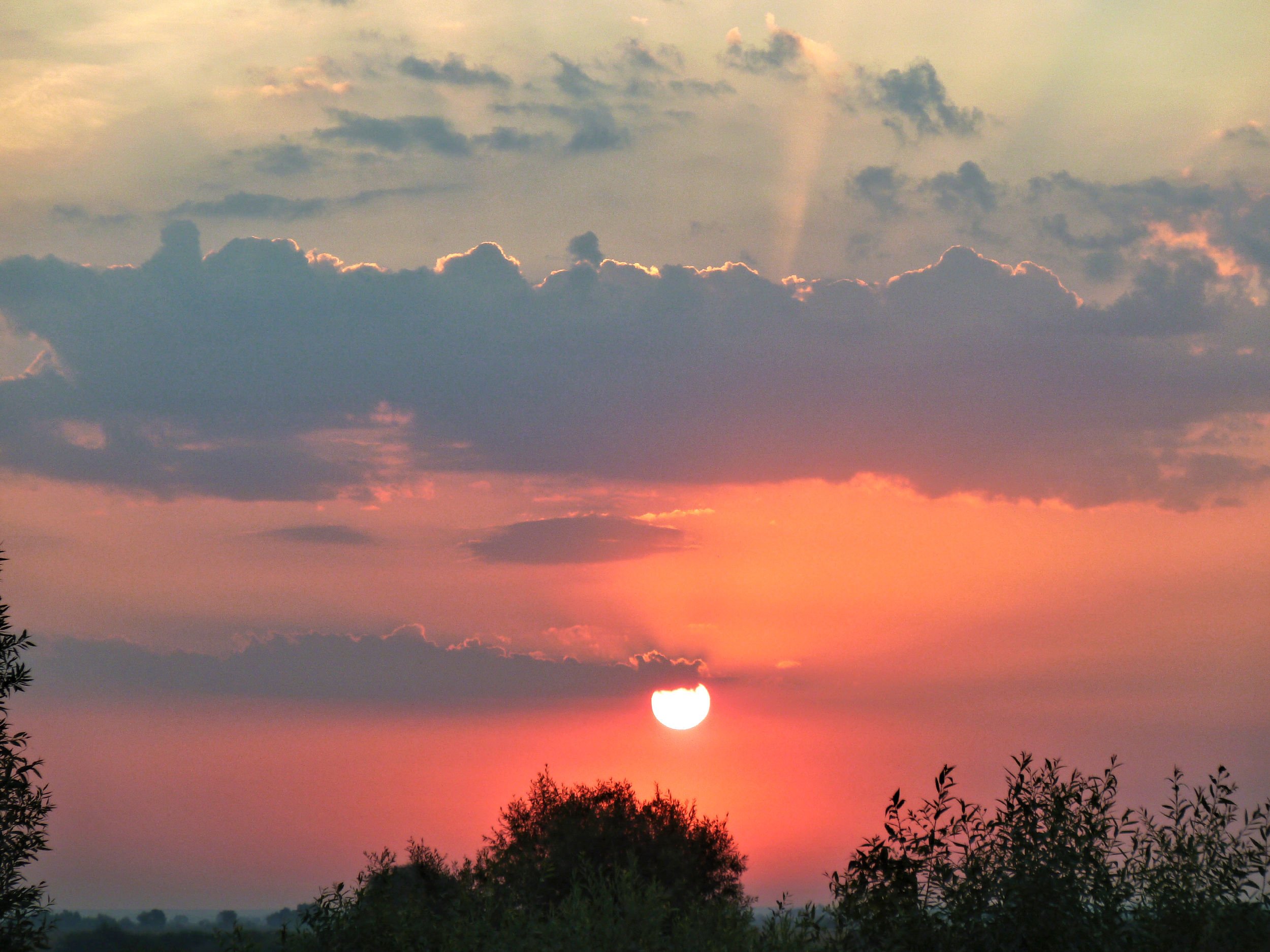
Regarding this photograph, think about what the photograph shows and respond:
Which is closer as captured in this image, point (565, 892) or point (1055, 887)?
point (1055, 887)

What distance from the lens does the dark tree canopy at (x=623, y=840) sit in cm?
6650

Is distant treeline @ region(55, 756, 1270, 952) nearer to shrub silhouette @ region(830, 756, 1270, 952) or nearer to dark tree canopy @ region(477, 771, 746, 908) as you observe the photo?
shrub silhouette @ region(830, 756, 1270, 952)

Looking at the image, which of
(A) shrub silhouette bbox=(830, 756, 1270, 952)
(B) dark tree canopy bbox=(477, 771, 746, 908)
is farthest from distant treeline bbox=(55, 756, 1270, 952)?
(B) dark tree canopy bbox=(477, 771, 746, 908)

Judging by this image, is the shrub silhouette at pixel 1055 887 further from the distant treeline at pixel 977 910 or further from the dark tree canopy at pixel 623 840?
the dark tree canopy at pixel 623 840

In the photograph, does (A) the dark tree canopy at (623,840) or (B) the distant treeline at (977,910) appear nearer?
(B) the distant treeline at (977,910)

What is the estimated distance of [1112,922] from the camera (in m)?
20.0

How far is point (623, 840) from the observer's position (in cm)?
6900

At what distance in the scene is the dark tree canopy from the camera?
218 ft

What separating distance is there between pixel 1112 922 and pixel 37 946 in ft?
92.2

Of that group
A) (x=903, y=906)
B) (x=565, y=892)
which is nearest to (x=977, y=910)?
(x=903, y=906)

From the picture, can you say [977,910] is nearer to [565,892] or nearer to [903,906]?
[903,906]

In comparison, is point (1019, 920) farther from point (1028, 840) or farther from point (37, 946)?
point (37, 946)

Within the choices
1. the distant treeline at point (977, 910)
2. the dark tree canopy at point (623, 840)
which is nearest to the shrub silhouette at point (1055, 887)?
the distant treeline at point (977, 910)

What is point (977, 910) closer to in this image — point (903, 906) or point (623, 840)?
point (903, 906)
